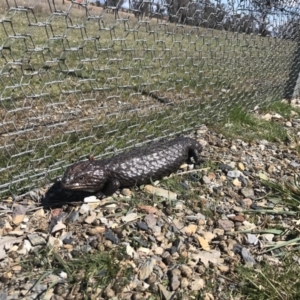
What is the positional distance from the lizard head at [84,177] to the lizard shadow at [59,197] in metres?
0.10

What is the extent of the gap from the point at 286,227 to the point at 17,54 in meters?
4.03

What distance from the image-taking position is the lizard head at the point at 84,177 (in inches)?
106

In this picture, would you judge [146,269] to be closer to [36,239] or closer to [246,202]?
[36,239]

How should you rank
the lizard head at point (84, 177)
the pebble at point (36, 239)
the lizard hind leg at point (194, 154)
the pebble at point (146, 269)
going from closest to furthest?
the pebble at point (146, 269), the pebble at point (36, 239), the lizard head at point (84, 177), the lizard hind leg at point (194, 154)

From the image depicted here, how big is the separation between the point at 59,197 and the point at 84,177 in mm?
248

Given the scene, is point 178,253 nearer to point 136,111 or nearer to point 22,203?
point 22,203

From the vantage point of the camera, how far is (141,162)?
311 cm

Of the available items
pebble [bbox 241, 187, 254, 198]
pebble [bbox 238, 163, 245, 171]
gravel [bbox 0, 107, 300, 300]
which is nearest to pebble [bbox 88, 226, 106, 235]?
gravel [bbox 0, 107, 300, 300]

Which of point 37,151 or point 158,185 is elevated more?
point 37,151

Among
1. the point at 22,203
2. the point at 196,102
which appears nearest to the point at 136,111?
the point at 196,102

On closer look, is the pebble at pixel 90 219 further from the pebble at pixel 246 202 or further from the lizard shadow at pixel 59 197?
the pebble at pixel 246 202

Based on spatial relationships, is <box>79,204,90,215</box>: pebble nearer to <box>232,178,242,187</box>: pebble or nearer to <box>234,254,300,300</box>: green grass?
<box>234,254,300,300</box>: green grass

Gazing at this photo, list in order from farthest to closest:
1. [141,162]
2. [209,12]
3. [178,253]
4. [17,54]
Answer: 1. [17,54]
2. [209,12]
3. [141,162]
4. [178,253]

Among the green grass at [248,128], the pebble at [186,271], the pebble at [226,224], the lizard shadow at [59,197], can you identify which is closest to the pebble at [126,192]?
the lizard shadow at [59,197]
